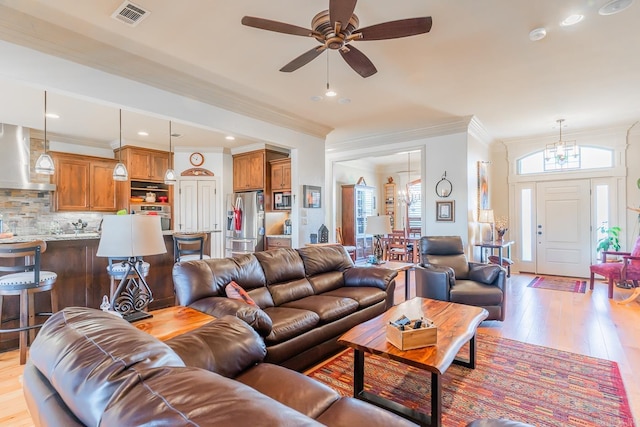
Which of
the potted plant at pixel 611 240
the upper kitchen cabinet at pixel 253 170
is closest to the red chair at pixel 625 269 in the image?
the potted plant at pixel 611 240

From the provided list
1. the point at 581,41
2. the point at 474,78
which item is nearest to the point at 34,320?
the point at 474,78

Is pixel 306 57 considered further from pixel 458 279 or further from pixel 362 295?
pixel 458 279

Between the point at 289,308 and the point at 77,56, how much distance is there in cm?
301

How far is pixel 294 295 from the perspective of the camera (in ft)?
10.1

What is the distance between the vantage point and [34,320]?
9.97 feet

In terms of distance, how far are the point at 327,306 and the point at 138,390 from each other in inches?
85.1

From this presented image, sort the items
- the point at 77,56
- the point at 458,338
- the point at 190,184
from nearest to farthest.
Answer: the point at 458,338 < the point at 77,56 < the point at 190,184

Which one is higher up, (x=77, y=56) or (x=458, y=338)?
(x=77, y=56)

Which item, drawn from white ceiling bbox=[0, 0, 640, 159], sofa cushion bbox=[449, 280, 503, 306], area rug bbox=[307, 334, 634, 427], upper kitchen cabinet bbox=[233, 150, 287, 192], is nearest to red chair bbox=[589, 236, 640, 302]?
white ceiling bbox=[0, 0, 640, 159]

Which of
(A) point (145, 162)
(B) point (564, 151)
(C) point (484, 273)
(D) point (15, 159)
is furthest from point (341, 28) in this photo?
(D) point (15, 159)

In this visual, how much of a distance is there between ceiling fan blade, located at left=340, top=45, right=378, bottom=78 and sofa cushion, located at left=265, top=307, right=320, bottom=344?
84.7 inches

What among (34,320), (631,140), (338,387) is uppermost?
(631,140)

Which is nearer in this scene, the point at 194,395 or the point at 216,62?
the point at 194,395

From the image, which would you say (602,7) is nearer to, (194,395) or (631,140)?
(194,395)
